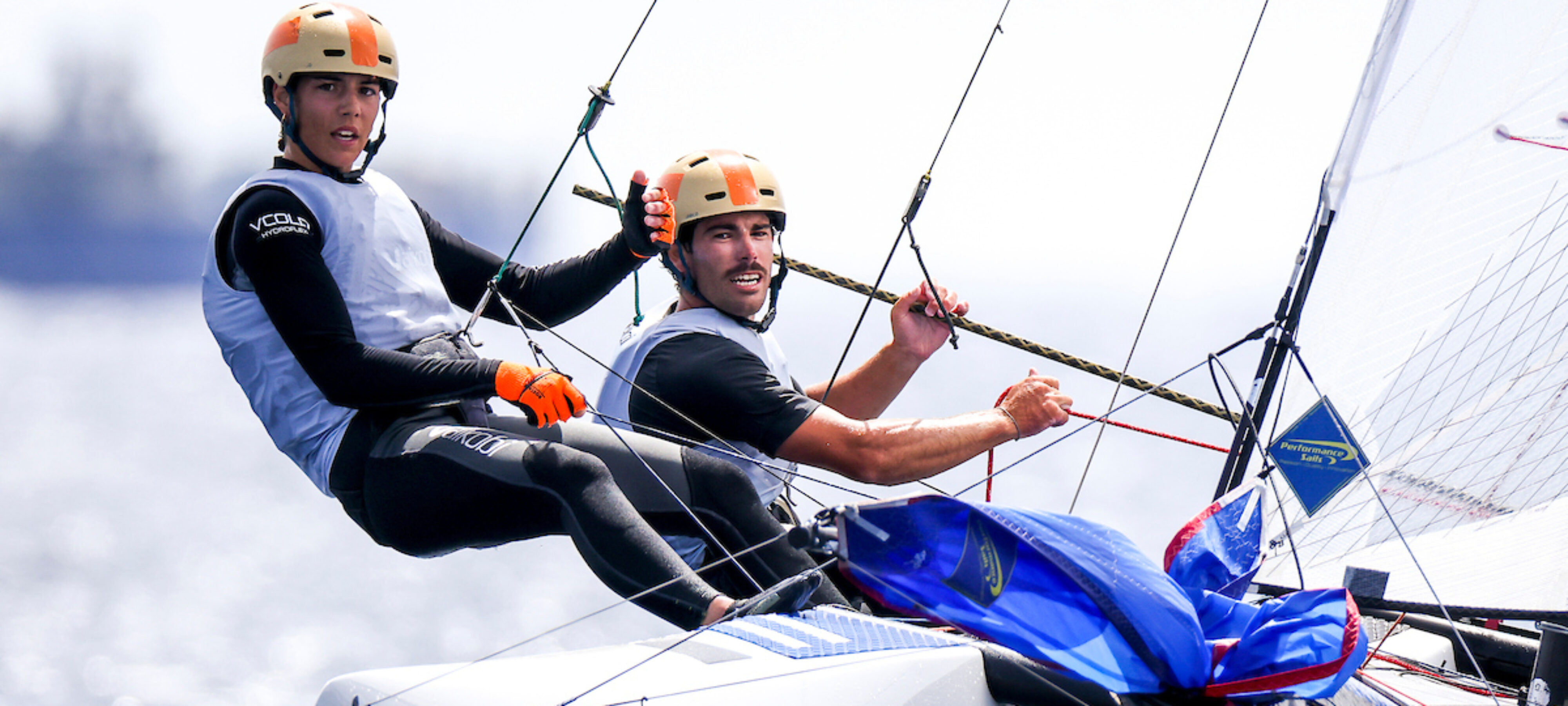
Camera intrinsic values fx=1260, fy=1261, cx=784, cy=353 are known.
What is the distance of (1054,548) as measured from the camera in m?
1.58

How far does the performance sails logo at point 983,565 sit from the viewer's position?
1614 millimetres

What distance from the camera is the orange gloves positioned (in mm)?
2090

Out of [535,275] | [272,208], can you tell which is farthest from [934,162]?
[272,208]

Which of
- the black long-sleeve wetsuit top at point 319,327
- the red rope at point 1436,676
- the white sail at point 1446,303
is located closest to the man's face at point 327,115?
the black long-sleeve wetsuit top at point 319,327

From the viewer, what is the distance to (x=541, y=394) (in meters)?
2.09

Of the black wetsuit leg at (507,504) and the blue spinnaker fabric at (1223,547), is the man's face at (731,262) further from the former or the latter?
the blue spinnaker fabric at (1223,547)

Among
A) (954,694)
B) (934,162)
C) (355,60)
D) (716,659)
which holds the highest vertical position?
(934,162)

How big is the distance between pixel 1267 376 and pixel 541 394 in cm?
175

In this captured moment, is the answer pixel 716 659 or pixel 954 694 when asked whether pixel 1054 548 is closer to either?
pixel 954 694

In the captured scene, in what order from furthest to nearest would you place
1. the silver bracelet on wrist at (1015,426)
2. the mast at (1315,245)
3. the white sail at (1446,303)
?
the mast at (1315,245)
the white sail at (1446,303)
the silver bracelet on wrist at (1015,426)

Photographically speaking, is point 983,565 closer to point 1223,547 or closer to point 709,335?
point 1223,547

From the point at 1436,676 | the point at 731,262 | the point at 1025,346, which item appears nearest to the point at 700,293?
the point at 731,262

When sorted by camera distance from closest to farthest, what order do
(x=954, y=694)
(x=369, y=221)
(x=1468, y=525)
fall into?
(x=954, y=694), (x=369, y=221), (x=1468, y=525)

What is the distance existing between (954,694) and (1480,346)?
1958 mm
